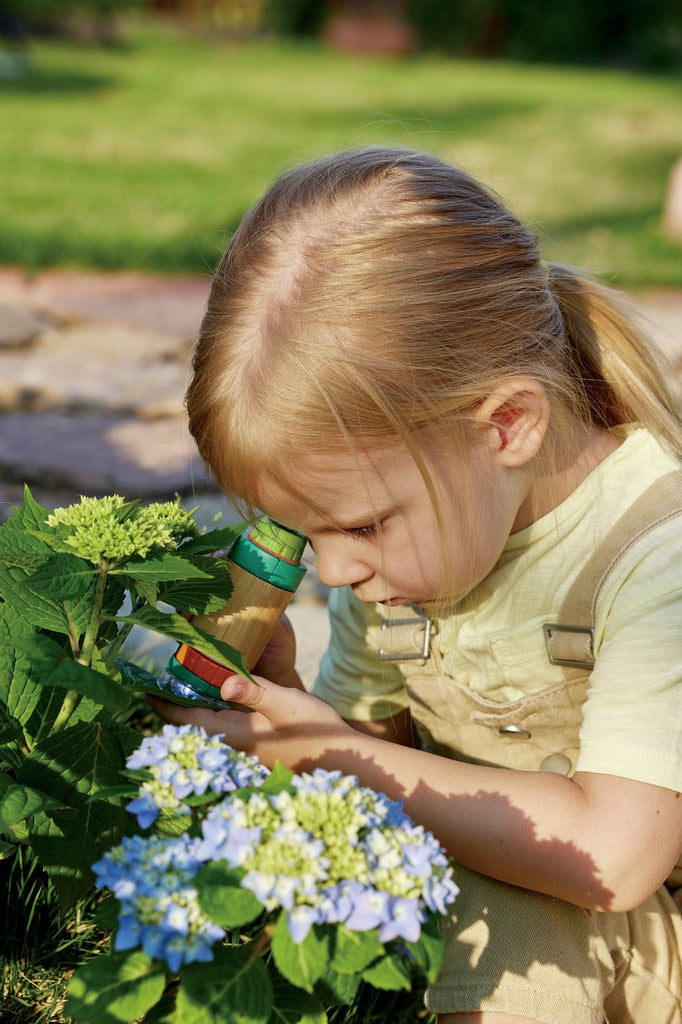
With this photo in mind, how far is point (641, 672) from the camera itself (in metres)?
1.64

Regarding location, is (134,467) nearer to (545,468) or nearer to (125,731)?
(545,468)

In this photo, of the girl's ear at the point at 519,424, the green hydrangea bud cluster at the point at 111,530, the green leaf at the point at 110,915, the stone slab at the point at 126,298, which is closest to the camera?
the green leaf at the point at 110,915

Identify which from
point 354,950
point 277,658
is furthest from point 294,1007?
point 277,658

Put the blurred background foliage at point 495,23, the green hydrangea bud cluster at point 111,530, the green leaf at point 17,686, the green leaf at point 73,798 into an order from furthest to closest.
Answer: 1. the blurred background foliage at point 495,23
2. the green leaf at point 17,686
3. the green leaf at point 73,798
4. the green hydrangea bud cluster at point 111,530

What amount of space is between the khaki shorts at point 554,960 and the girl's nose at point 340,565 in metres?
0.45

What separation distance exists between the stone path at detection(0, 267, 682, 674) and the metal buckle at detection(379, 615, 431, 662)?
569 mm

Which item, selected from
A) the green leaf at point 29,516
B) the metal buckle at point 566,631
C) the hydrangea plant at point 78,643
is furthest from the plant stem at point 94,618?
the metal buckle at point 566,631

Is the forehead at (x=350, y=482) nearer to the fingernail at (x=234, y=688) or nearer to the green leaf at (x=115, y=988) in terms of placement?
the fingernail at (x=234, y=688)

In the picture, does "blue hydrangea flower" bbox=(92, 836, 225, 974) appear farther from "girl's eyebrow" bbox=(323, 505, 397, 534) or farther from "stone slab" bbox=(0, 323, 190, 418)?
"stone slab" bbox=(0, 323, 190, 418)

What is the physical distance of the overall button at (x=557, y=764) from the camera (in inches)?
73.3

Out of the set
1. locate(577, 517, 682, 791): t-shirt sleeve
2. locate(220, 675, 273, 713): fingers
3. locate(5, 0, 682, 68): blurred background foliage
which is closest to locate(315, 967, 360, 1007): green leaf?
locate(220, 675, 273, 713): fingers

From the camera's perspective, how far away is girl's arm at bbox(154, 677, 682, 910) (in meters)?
1.56

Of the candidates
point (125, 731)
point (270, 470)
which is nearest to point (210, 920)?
point (125, 731)

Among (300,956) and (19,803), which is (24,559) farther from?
(300,956)
